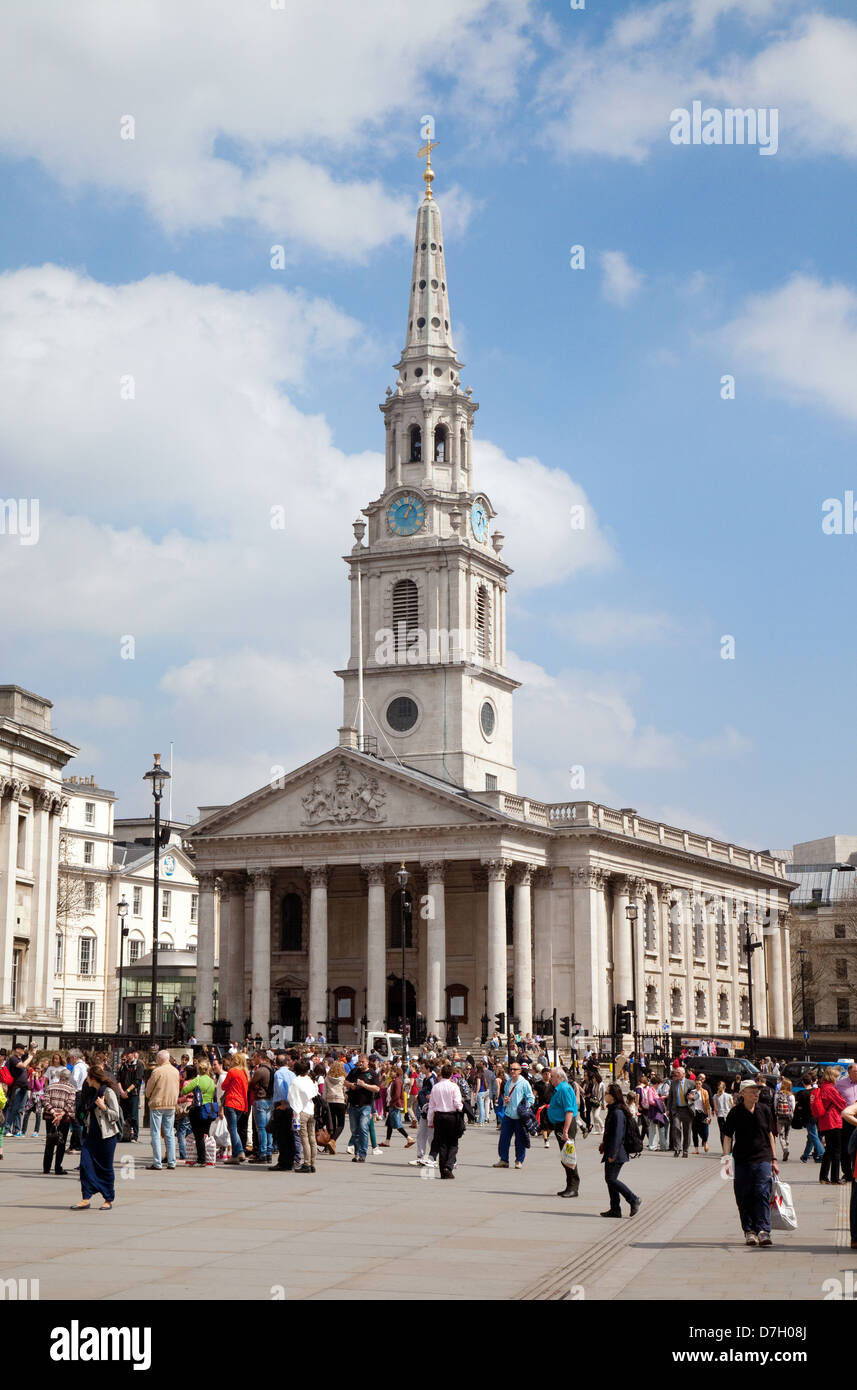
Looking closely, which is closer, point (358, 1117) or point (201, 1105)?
point (201, 1105)

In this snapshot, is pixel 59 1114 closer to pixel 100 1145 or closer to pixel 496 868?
pixel 100 1145

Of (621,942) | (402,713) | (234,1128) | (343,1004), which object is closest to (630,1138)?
(234,1128)

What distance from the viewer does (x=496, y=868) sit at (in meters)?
79.5

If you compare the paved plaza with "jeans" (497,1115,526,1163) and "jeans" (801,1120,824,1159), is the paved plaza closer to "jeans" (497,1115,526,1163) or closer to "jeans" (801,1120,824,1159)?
"jeans" (497,1115,526,1163)

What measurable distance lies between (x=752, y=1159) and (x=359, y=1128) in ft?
45.8

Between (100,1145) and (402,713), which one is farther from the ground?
(402,713)

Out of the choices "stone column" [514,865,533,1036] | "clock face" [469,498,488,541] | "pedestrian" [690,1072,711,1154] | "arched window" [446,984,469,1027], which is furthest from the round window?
"pedestrian" [690,1072,711,1154]

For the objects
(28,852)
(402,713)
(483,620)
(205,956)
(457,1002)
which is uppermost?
(483,620)

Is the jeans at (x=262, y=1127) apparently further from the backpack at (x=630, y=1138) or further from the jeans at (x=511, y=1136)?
the backpack at (x=630, y=1138)

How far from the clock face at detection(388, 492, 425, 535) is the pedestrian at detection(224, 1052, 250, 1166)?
65041 millimetres

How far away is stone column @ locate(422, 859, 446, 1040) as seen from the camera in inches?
3098

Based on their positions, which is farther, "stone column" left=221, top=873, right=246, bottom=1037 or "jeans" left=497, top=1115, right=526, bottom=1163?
"stone column" left=221, top=873, right=246, bottom=1037
